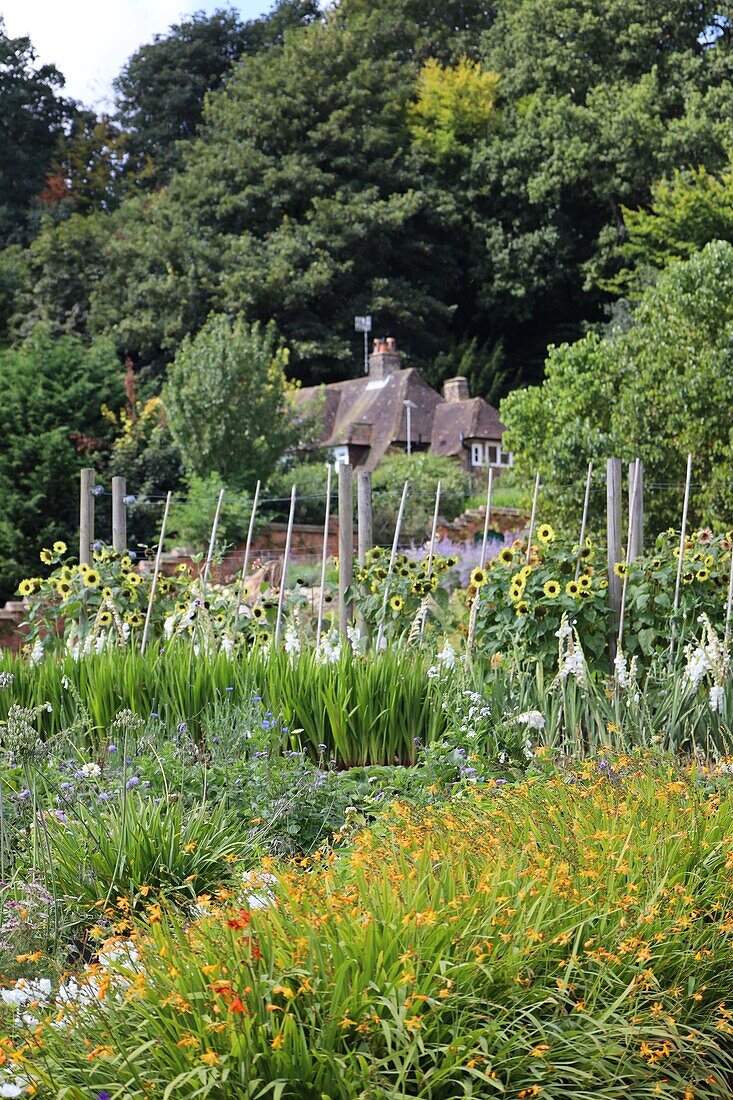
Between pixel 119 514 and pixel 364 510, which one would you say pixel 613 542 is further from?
pixel 119 514

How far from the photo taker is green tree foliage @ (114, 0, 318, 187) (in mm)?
34031

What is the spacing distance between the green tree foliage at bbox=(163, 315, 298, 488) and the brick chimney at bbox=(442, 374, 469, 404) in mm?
10751

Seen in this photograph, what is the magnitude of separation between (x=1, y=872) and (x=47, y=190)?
3105 cm

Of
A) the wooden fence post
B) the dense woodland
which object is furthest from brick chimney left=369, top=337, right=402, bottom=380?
the wooden fence post

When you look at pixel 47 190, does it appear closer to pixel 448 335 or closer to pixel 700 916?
pixel 448 335

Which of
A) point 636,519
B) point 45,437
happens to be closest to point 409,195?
point 45,437

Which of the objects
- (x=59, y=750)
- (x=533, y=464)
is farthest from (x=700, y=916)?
(x=533, y=464)

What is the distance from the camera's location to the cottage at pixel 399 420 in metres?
24.7

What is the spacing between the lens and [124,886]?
3.44m

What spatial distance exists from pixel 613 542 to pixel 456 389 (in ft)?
67.0

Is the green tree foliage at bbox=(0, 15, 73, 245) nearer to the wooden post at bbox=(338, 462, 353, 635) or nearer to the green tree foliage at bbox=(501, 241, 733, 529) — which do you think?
the green tree foliage at bbox=(501, 241, 733, 529)

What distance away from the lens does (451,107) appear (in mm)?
30047

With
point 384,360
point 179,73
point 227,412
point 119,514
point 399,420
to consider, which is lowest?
point 119,514

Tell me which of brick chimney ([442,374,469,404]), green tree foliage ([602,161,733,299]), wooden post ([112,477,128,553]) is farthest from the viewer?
brick chimney ([442,374,469,404])
